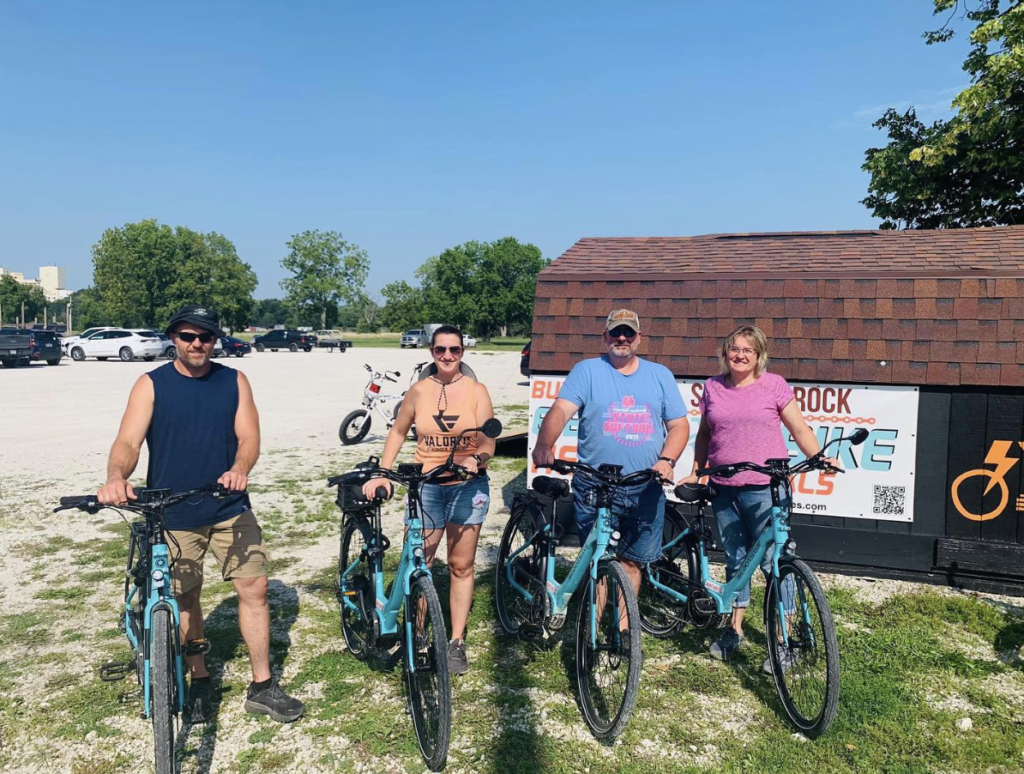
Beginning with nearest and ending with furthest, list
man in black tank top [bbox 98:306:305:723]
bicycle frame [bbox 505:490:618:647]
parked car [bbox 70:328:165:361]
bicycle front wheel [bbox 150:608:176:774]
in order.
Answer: bicycle front wheel [bbox 150:608:176:774] < man in black tank top [bbox 98:306:305:723] < bicycle frame [bbox 505:490:618:647] < parked car [bbox 70:328:165:361]

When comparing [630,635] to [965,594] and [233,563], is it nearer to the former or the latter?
[233,563]

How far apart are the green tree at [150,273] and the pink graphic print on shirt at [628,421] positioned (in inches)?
3000

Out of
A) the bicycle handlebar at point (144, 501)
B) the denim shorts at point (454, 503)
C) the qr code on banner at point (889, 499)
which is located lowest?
the qr code on banner at point (889, 499)

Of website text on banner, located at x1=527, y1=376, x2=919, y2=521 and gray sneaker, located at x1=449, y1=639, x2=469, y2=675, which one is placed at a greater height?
website text on banner, located at x1=527, y1=376, x2=919, y2=521

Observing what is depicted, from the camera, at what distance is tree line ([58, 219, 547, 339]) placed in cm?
7475

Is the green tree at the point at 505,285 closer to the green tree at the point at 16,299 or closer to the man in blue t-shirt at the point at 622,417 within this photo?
the green tree at the point at 16,299

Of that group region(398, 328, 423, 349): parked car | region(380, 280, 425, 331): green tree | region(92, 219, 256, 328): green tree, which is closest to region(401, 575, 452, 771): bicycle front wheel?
region(398, 328, 423, 349): parked car

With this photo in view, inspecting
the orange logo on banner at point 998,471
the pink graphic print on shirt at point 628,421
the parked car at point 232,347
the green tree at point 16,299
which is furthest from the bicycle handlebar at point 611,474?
the green tree at point 16,299

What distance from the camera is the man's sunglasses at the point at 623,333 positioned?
3594 mm

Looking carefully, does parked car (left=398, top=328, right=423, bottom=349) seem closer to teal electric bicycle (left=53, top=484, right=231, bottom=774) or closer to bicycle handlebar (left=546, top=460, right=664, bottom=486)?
bicycle handlebar (left=546, top=460, right=664, bottom=486)

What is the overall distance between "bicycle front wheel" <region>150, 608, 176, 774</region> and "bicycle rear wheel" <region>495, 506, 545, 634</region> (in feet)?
6.47

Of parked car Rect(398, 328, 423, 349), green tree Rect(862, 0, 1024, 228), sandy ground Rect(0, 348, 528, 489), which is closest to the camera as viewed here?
sandy ground Rect(0, 348, 528, 489)

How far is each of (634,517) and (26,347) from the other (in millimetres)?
30948

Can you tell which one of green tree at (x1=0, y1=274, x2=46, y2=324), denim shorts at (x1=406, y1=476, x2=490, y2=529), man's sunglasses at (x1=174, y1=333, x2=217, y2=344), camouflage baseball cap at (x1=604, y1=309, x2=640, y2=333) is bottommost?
denim shorts at (x1=406, y1=476, x2=490, y2=529)
